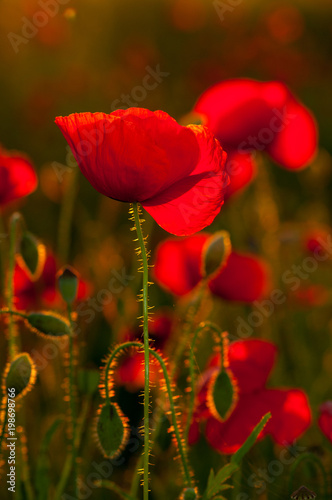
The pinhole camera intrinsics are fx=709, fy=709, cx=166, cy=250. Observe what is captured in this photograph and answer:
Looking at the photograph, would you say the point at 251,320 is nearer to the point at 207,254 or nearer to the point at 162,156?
the point at 207,254

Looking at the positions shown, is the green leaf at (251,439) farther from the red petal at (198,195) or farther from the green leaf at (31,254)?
the green leaf at (31,254)

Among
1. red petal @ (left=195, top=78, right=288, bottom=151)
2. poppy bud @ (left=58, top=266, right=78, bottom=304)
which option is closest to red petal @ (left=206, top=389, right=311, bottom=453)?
poppy bud @ (left=58, top=266, right=78, bottom=304)

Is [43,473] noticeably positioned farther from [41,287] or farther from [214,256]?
[41,287]

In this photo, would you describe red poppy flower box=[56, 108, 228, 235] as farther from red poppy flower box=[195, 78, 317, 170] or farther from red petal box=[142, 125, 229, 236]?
red poppy flower box=[195, 78, 317, 170]

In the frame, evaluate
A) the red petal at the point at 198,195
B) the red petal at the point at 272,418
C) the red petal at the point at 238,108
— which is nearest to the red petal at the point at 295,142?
the red petal at the point at 238,108

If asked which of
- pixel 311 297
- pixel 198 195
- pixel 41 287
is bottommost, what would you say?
pixel 311 297

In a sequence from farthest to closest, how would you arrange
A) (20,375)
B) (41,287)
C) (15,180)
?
(41,287) → (15,180) → (20,375)

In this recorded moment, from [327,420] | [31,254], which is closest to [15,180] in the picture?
[31,254]
